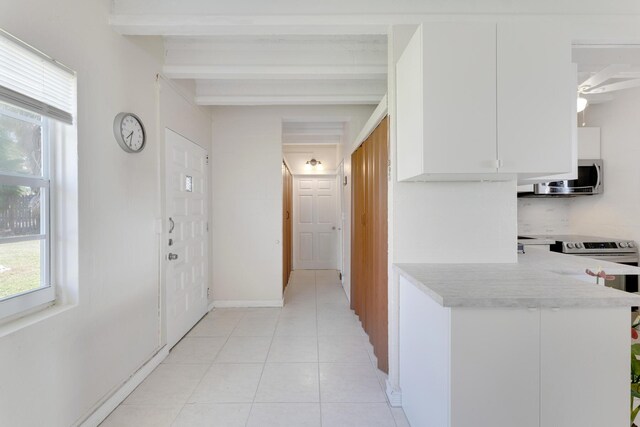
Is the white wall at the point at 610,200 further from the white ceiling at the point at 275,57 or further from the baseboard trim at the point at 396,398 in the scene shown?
the baseboard trim at the point at 396,398

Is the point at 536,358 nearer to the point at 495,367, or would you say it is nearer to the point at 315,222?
the point at 495,367

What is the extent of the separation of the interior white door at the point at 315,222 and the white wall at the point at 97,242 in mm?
3824

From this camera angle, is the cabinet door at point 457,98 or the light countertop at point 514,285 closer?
the light countertop at point 514,285

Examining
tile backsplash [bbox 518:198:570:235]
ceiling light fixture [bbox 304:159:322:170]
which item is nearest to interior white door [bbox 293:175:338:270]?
ceiling light fixture [bbox 304:159:322:170]

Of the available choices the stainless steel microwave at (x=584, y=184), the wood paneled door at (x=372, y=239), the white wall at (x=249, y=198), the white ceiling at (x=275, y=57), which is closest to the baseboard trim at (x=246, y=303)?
the white wall at (x=249, y=198)

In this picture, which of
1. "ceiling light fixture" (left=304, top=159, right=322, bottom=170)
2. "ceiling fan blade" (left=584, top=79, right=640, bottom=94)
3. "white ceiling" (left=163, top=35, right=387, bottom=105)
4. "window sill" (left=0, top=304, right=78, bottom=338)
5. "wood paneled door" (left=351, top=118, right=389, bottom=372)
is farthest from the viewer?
"ceiling light fixture" (left=304, top=159, right=322, bottom=170)

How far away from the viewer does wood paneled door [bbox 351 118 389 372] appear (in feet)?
7.04

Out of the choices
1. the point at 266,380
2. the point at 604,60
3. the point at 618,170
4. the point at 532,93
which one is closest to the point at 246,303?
the point at 266,380

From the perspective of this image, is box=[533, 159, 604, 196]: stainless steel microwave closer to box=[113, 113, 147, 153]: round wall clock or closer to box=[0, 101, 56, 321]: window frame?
box=[113, 113, 147, 153]: round wall clock

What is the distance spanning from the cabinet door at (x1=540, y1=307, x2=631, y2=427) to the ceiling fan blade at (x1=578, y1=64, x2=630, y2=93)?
2.12 m

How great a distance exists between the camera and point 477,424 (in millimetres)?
1145

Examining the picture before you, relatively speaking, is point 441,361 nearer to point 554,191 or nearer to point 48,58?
point 48,58

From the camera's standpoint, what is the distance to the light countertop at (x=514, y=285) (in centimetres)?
113

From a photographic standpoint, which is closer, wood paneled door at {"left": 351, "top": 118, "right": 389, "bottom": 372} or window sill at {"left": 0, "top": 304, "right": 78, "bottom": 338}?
window sill at {"left": 0, "top": 304, "right": 78, "bottom": 338}
